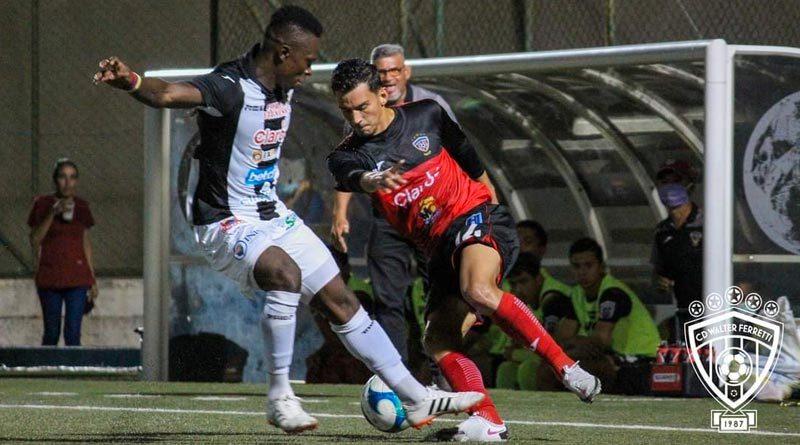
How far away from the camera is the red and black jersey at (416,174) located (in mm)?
7258

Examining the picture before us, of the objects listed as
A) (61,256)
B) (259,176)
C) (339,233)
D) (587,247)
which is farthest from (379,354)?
(61,256)

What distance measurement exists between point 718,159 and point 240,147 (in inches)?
154

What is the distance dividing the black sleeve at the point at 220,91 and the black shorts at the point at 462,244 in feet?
3.48

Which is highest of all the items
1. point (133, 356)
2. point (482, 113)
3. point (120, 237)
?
point (482, 113)

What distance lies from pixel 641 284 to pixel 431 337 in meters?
5.36

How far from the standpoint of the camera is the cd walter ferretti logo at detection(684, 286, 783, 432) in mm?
9812

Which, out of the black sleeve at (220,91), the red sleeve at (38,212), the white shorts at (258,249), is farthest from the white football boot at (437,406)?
the red sleeve at (38,212)

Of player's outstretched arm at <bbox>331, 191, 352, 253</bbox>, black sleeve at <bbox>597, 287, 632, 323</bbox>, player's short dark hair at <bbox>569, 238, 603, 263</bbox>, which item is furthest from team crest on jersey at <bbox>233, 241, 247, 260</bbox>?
player's short dark hair at <bbox>569, 238, 603, 263</bbox>

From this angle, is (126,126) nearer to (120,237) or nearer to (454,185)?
(120,237)

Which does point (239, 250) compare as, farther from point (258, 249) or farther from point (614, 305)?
point (614, 305)

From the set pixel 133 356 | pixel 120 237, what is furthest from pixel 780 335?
pixel 120 237

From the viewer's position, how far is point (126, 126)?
16156 mm

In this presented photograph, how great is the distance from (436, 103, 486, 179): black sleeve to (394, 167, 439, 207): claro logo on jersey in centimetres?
30

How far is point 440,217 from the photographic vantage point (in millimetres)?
7285
